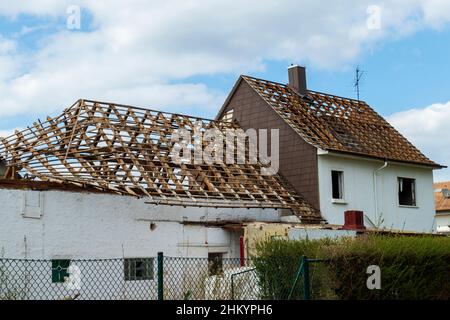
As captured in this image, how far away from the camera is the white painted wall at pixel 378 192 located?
24.5 m

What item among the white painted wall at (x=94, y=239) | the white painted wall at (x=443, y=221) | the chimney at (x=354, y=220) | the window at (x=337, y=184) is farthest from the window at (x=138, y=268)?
the white painted wall at (x=443, y=221)

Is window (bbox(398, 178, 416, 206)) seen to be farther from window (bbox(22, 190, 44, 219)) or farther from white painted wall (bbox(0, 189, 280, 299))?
window (bbox(22, 190, 44, 219))

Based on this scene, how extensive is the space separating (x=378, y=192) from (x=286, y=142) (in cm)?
426

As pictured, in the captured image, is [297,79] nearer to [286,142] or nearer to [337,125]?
[337,125]

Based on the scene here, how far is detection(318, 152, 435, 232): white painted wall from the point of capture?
2447cm

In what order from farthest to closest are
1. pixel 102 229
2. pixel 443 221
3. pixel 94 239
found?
pixel 443 221 → pixel 102 229 → pixel 94 239

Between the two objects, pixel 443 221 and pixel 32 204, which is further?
pixel 443 221

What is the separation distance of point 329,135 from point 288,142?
1797 millimetres

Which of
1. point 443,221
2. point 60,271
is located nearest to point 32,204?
point 60,271

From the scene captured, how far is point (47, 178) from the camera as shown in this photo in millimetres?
18203

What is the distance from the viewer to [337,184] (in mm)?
25359

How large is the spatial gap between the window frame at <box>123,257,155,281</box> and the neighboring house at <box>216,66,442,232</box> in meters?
7.73

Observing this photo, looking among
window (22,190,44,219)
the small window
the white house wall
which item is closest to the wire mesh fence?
the white house wall

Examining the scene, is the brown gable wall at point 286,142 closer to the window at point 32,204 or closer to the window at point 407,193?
the window at point 407,193
